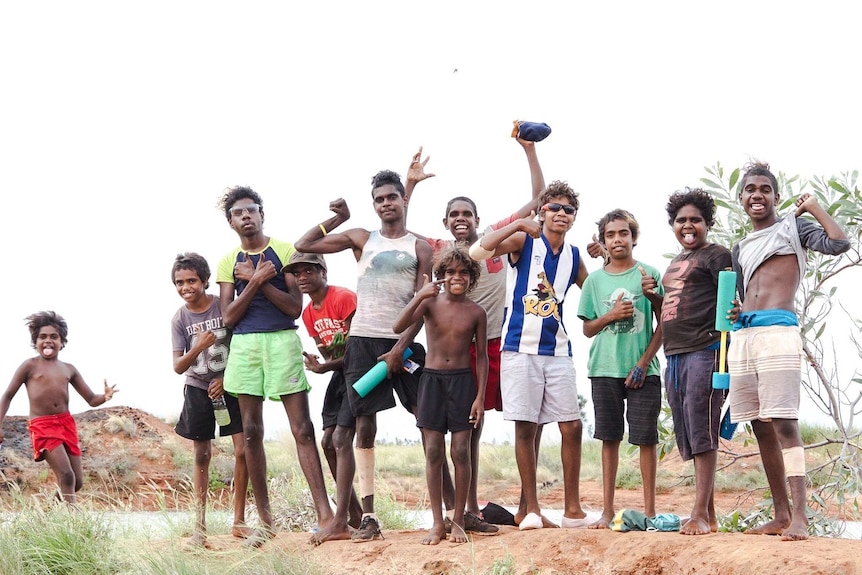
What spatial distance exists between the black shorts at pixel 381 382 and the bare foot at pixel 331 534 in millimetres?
838

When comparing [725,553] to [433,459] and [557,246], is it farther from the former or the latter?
[557,246]

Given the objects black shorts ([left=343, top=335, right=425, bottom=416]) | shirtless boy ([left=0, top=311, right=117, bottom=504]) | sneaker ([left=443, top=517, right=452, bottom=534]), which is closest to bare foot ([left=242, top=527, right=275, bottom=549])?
black shorts ([left=343, top=335, right=425, bottom=416])

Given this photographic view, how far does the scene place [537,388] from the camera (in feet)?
21.2

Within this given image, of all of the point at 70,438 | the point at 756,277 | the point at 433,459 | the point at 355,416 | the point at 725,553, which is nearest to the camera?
the point at 725,553

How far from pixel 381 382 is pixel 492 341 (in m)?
0.86

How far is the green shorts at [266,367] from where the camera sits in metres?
7.11

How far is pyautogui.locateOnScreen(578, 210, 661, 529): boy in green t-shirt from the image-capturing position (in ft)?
21.1

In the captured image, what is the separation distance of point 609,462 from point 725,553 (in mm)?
1200

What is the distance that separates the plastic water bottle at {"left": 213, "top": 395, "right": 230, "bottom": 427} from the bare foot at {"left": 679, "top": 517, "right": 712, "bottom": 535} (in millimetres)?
3495

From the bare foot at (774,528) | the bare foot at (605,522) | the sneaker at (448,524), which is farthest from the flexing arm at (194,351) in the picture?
the bare foot at (774,528)

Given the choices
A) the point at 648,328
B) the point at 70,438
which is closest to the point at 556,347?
the point at 648,328

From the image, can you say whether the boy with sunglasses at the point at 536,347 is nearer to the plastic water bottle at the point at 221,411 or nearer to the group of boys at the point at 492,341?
the group of boys at the point at 492,341

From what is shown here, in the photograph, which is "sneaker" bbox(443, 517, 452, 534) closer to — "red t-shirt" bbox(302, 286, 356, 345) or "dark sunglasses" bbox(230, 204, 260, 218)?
"red t-shirt" bbox(302, 286, 356, 345)

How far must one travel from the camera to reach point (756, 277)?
19.7 ft
